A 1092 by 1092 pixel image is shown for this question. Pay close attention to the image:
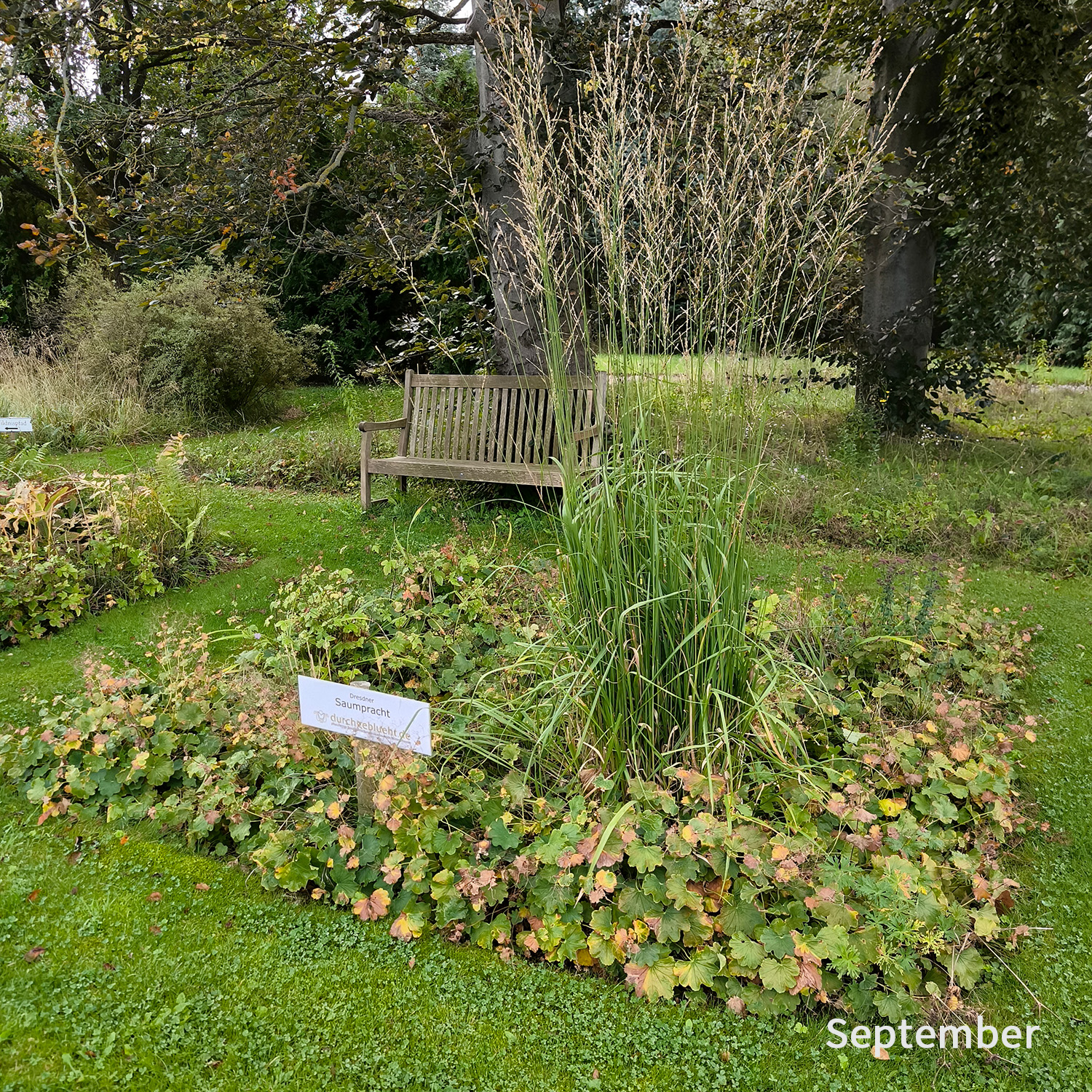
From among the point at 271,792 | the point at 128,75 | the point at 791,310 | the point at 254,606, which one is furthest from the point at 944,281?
the point at 128,75

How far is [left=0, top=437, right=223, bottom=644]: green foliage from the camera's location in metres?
3.65

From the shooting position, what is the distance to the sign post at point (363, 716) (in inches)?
82.1

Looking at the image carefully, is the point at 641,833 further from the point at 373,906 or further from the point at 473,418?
the point at 473,418

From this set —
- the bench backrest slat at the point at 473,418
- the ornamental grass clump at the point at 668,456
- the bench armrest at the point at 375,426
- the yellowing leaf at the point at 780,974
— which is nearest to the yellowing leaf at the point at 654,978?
the yellowing leaf at the point at 780,974

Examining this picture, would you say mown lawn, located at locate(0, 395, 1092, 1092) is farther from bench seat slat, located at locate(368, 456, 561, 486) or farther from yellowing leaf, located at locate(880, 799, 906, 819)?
bench seat slat, located at locate(368, 456, 561, 486)

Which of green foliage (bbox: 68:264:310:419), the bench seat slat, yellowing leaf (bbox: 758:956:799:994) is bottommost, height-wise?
yellowing leaf (bbox: 758:956:799:994)

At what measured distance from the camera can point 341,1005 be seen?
1.83m

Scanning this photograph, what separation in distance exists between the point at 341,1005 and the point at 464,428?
420 centimetres

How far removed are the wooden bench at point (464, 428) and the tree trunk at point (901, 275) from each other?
3314 mm

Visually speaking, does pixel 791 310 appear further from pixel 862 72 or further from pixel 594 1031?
pixel 594 1031

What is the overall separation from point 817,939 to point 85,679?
101 inches

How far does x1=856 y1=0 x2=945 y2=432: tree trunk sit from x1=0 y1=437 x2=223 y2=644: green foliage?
5653 millimetres

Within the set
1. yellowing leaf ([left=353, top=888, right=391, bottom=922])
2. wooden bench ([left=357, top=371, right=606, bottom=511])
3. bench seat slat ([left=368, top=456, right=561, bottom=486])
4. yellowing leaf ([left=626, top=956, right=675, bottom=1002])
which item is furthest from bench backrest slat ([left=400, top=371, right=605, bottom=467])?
yellowing leaf ([left=626, top=956, right=675, bottom=1002])

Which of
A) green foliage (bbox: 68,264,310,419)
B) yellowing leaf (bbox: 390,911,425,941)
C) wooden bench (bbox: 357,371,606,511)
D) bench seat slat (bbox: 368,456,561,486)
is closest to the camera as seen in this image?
yellowing leaf (bbox: 390,911,425,941)
